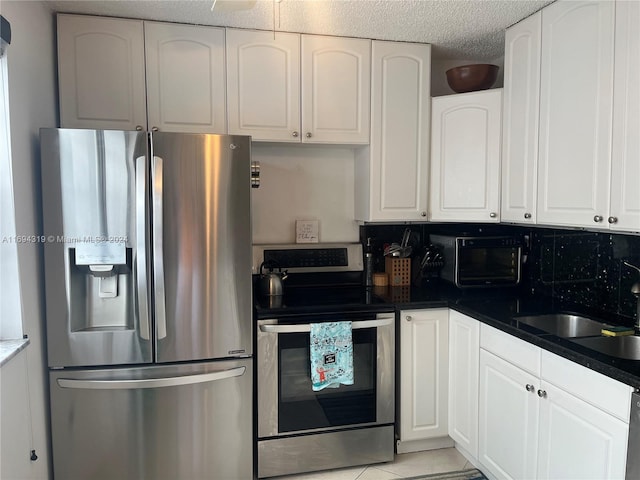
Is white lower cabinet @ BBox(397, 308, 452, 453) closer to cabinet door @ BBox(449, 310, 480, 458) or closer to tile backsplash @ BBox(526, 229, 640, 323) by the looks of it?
cabinet door @ BBox(449, 310, 480, 458)

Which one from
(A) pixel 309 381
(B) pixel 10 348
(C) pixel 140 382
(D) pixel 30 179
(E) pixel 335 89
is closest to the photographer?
(B) pixel 10 348

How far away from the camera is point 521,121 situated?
242 centimetres

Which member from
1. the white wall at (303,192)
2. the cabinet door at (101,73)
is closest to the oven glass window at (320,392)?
the white wall at (303,192)

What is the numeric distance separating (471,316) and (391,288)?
639 mm

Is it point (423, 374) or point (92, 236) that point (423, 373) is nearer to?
point (423, 374)

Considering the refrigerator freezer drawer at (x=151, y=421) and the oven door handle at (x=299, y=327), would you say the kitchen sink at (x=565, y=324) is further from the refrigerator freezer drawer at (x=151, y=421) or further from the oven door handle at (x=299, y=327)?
the refrigerator freezer drawer at (x=151, y=421)

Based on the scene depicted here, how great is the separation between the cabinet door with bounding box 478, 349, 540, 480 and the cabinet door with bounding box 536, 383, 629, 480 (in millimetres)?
60

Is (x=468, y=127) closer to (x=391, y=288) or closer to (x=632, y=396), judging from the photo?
(x=391, y=288)

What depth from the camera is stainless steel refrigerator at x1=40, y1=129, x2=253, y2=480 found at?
6.74ft

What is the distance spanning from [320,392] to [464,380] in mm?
745

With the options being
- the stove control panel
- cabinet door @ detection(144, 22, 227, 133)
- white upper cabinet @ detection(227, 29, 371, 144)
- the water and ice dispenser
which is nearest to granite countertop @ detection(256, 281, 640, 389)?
the stove control panel

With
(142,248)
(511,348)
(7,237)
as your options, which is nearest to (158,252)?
(142,248)

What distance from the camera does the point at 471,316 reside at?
2.35 metres

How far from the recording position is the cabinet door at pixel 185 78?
95.5 inches
